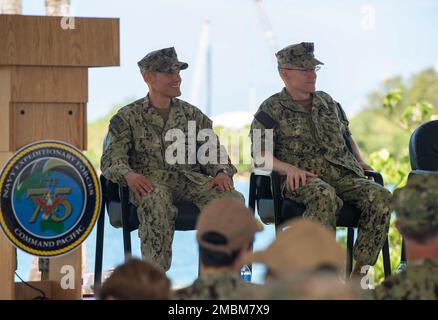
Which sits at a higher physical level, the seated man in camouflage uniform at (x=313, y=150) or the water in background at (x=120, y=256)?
the seated man in camouflage uniform at (x=313, y=150)

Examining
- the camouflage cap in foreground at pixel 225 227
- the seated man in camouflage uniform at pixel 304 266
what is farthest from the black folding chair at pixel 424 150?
the seated man in camouflage uniform at pixel 304 266

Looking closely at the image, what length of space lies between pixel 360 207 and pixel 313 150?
0.44m

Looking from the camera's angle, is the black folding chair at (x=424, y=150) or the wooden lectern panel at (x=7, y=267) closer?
the wooden lectern panel at (x=7, y=267)

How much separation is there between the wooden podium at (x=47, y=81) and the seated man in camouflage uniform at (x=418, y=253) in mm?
1833

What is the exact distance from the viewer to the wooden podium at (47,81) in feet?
14.0

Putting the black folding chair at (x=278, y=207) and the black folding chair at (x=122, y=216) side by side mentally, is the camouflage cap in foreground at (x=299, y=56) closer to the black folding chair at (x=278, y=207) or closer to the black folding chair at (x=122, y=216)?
the black folding chair at (x=278, y=207)

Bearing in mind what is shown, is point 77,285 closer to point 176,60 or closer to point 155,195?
point 155,195

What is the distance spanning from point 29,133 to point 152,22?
33.6 metres

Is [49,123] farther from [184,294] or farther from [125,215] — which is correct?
[184,294]

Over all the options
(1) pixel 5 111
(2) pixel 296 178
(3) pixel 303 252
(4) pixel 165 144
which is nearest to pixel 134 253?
(4) pixel 165 144

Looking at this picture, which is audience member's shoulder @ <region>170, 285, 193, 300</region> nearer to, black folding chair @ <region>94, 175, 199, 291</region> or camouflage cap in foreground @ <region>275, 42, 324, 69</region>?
black folding chair @ <region>94, 175, 199, 291</region>

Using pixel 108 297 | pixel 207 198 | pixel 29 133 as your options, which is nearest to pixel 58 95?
pixel 29 133

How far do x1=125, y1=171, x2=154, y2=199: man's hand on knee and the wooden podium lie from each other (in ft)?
1.81

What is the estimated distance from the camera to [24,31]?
429cm
